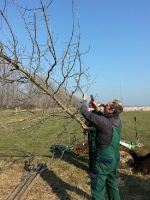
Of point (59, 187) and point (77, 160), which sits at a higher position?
point (77, 160)

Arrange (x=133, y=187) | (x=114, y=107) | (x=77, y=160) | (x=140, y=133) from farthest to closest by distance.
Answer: (x=140, y=133), (x=77, y=160), (x=133, y=187), (x=114, y=107)

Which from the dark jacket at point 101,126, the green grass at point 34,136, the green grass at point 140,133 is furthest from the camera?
the green grass at point 140,133

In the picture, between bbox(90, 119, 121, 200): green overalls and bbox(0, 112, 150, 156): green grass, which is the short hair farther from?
bbox(0, 112, 150, 156): green grass

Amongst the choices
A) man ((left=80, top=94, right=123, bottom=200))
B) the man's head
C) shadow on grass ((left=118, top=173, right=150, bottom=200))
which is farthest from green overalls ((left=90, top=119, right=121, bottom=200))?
shadow on grass ((left=118, top=173, right=150, bottom=200))

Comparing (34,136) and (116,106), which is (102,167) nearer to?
(116,106)

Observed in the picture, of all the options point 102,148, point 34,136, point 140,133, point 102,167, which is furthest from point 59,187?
point 140,133

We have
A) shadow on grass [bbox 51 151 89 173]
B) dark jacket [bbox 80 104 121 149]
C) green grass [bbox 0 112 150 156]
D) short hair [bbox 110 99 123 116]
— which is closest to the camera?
dark jacket [bbox 80 104 121 149]

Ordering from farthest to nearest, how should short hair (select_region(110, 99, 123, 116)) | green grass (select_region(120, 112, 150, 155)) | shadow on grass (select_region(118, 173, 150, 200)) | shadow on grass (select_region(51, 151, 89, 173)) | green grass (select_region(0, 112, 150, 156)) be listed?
green grass (select_region(120, 112, 150, 155)), shadow on grass (select_region(51, 151, 89, 173)), green grass (select_region(0, 112, 150, 156)), shadow on grass (select_region(118, 173, 150, 200)), short hair (select_region(110, 99, 123, 116))

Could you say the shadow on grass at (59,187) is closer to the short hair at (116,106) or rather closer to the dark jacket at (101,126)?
the dark jacket at (101,126)

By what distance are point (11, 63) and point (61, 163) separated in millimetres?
3804

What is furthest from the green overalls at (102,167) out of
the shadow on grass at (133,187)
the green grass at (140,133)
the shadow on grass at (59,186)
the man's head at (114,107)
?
the green grass at (140,133)

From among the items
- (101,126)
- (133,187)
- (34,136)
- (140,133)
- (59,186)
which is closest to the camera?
(101,126)

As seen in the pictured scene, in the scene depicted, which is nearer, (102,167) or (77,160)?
(102,167)

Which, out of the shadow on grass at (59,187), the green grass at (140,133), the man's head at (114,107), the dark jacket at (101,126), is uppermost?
the man's head at (114,107)
